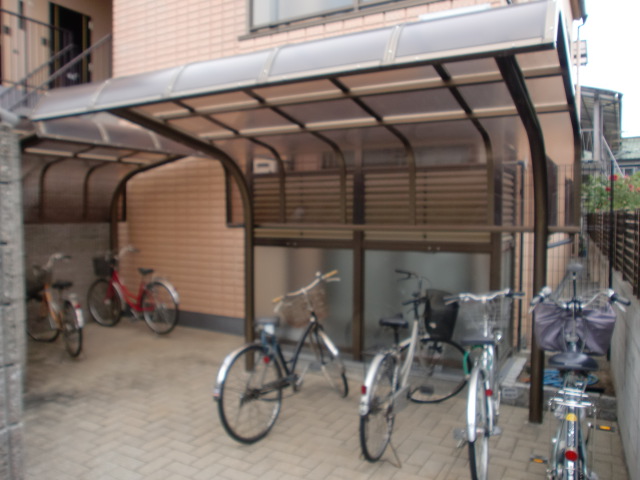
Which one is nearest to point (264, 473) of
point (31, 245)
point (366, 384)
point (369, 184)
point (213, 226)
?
point (366, 384)

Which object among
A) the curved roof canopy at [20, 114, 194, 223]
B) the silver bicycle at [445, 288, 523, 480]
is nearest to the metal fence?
the silver bicycle at [445, 288, 523, 480]

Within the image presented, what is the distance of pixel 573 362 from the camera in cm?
280

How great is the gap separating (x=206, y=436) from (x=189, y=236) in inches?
162

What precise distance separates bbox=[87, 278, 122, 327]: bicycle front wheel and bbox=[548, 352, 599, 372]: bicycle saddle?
660 cm

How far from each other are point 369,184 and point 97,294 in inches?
193

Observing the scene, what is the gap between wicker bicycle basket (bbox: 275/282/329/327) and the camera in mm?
4716

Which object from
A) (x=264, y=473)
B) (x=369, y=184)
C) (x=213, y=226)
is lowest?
(x=264, y=473)

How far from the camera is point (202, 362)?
6.13 meters

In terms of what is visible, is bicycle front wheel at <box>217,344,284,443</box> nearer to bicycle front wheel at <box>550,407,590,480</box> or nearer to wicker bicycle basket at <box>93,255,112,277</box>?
bicycle front wheel at <box>550,407,590,480</box>

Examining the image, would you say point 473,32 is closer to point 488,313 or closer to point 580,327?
Answer: point 580,327

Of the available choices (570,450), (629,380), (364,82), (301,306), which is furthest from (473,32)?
(301,306)

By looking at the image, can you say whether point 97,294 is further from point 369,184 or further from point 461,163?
point 461,163

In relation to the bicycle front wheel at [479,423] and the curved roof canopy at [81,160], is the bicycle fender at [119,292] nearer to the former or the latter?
the curved roof canopy at [81,160]

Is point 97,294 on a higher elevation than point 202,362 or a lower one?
higher
